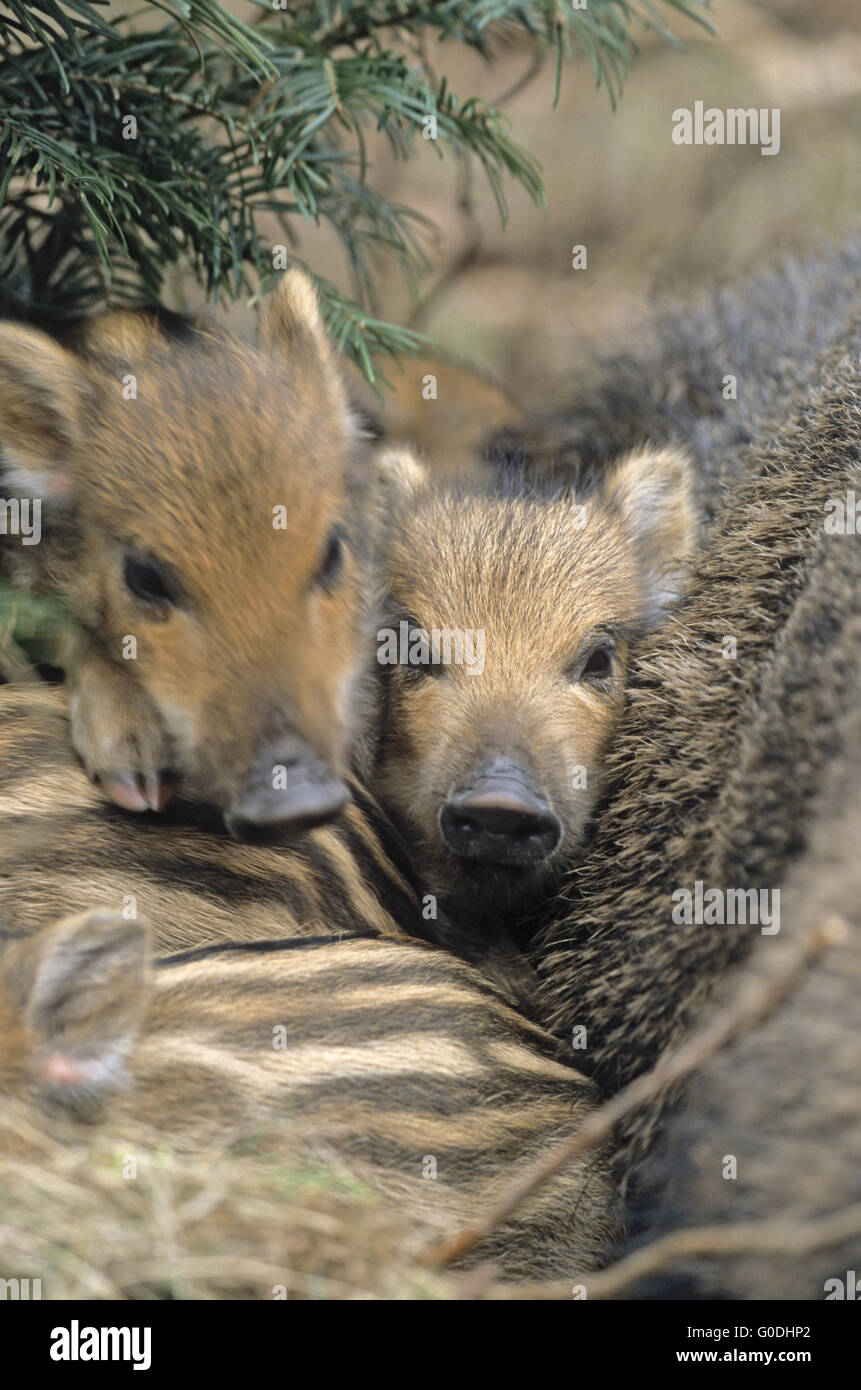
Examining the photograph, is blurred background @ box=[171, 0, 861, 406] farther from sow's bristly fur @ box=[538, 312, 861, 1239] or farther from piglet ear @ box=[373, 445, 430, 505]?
sow's bristly fur @ box=[538, 312, 861, 1239]

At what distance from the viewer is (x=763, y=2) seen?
237 inches

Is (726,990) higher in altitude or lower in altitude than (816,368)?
lower

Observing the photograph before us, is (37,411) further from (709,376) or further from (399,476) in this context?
(709,376)

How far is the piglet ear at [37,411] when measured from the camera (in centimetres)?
213

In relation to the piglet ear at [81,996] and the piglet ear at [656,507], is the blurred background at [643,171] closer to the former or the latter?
the piglet ear at [656,507]

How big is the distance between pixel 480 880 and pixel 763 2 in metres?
5.31

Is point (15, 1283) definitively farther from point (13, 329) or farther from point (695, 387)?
point (695, 387)

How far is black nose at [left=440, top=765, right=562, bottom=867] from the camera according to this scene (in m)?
2.07

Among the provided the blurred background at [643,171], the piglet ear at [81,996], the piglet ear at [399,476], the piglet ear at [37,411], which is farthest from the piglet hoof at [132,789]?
the blurred background at [643,171]

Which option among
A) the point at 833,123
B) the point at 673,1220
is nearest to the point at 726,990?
the point at 673,1220

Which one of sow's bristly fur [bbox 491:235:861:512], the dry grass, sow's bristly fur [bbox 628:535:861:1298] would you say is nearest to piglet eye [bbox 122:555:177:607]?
the dry grass

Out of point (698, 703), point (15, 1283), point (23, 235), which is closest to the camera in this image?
point (15, 1283)

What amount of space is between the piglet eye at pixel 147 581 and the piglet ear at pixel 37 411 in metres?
0.23

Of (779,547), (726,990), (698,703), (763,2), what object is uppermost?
(763,2)
